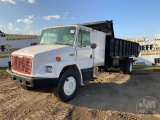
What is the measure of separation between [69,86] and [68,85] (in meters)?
0.06

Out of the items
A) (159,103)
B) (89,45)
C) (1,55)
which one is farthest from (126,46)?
(1,55)

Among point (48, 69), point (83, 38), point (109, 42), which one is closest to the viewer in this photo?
point (48, 69)

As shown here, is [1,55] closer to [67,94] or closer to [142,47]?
[67,94]

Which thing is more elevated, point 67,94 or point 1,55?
point 1,55

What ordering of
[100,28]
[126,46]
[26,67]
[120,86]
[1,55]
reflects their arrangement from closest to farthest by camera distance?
[26,67] → [120,86] → [100,28] → [126,46] → [1,55]

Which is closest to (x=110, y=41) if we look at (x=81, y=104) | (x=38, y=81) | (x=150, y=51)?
(x=81, y=104)

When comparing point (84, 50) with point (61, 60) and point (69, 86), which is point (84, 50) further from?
point (69, 86)

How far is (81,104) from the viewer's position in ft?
19.6

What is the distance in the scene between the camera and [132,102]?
6.25 meters

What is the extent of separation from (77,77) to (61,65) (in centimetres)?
93

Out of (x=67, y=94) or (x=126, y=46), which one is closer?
(x=67, y=94)

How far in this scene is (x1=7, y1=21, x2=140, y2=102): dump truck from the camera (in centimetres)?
552

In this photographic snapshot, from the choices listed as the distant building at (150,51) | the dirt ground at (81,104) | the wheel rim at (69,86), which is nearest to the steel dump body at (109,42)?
the dirt ground at (81,104)

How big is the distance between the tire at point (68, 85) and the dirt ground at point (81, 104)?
0.72 ft
